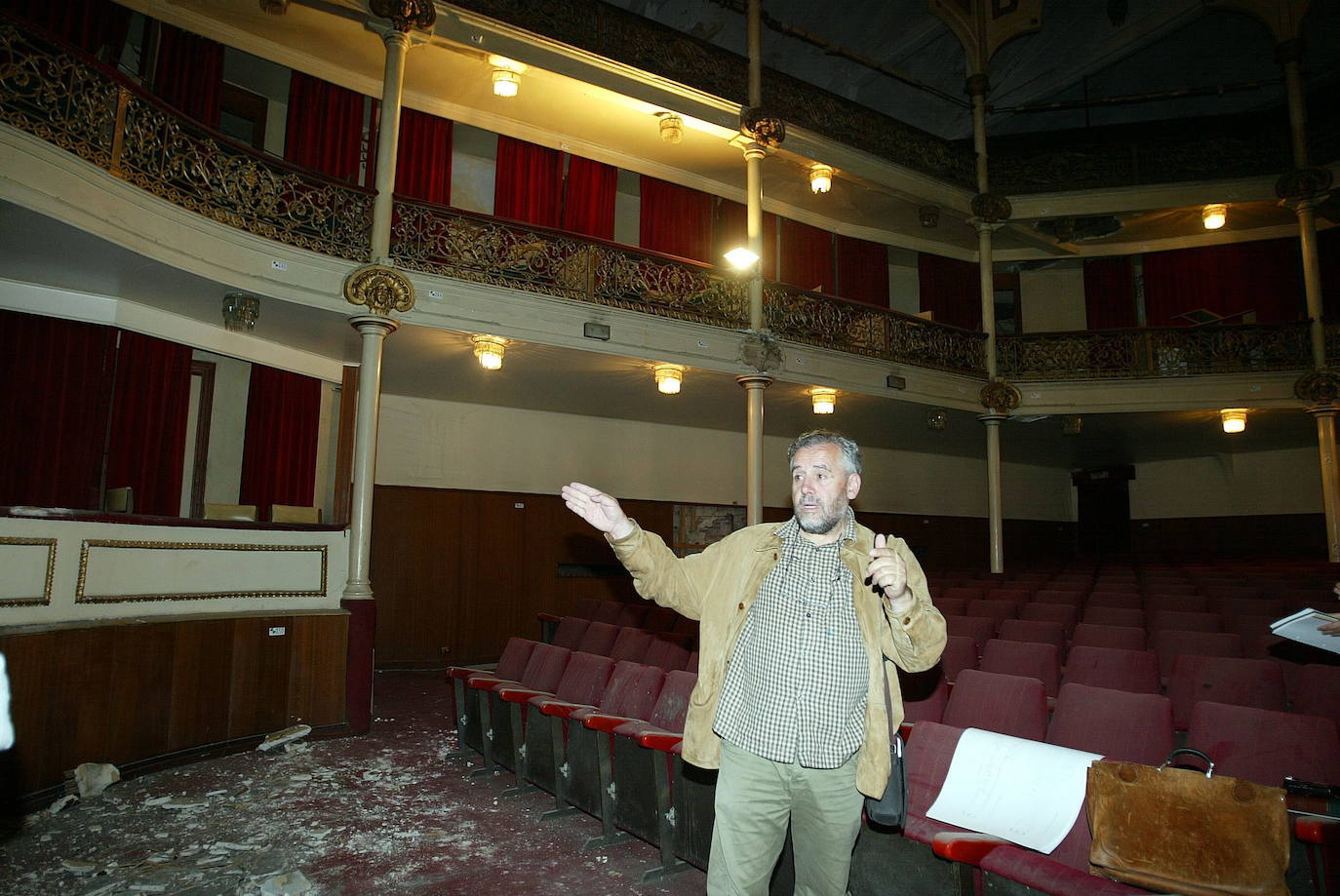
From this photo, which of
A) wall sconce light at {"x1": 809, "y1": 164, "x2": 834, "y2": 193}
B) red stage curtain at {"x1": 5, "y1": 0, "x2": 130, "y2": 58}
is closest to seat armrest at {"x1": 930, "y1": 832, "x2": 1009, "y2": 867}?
red stage curtain at {"x1": 5, "y1": 0, "x2": 130, "y2": 58}

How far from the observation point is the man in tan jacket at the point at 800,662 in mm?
1917

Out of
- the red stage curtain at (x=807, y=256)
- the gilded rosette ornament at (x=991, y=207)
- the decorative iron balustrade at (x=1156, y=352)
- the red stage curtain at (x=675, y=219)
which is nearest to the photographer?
the red stage curtain at (x=675, y=219)

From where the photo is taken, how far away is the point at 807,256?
11.1 metres

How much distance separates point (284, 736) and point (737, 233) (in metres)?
7.75

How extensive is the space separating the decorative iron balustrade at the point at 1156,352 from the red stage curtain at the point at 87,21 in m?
9.81

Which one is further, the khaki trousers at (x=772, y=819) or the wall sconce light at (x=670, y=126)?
the wall sconce light at (x=670, y=126)

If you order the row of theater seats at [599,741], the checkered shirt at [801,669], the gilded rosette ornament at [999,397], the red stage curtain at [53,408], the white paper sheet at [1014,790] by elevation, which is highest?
the gilded rosette ornament at [999,397]

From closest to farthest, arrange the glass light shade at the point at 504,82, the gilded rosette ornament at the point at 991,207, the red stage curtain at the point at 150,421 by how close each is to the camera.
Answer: the red stage curtain at the point at 150,421 → the glass light shade at the point at 504,82 → the gilded rosette ornament at the point at 991,207

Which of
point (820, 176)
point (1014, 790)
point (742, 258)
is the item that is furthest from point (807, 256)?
point (1014, 790)

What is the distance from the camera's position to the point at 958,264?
12.4 meters

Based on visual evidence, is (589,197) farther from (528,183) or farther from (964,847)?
Result: (964,847)

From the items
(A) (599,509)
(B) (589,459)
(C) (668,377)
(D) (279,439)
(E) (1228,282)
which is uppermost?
(E) (1228,282)

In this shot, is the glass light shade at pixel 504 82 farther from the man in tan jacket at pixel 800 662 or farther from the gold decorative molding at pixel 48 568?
the man in tan jacket at pixel 800 662

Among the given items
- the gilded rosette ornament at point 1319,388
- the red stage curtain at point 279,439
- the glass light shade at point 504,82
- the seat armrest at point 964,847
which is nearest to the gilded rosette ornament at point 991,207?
the gilded rosette ornament at point 1319,388
